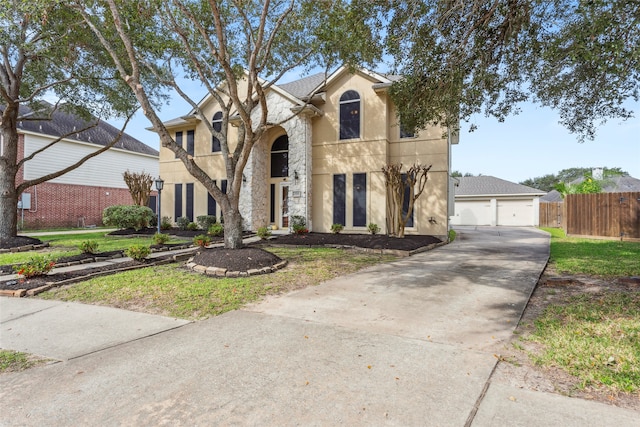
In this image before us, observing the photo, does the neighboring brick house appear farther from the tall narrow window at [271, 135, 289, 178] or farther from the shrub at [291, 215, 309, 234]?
the shrub at [291, 215, 309, 234]

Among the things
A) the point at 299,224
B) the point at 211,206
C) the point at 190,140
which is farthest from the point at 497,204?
the point at 190,140

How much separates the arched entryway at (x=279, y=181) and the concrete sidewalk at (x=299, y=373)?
458 inches

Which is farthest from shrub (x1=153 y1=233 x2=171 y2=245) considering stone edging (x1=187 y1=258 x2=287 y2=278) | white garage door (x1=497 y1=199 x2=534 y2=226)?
white garage door (x1=497 y1=199 x2=534 y2=226)

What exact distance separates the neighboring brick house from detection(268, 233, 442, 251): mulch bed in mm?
15251

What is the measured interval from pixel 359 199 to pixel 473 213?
651 inches

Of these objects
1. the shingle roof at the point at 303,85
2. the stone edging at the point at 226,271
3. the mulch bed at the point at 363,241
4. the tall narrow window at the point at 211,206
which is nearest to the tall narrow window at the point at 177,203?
the tall narrow window at the point at 211,206

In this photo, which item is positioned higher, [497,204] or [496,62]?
[496,62]

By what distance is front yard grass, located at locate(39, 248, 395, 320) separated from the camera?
5.07m

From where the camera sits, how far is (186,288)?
19.8 ft

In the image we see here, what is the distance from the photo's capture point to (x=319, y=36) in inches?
348

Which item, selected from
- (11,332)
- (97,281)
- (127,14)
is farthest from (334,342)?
(127,14)

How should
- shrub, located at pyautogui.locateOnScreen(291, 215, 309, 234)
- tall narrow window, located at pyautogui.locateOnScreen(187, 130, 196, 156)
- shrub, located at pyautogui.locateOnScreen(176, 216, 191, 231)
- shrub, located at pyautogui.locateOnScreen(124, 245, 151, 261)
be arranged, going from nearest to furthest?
1. shrub, located at pyautogui.locateOnScreen(124, 245, 151, 261)
2. shrub, located at pyautogui.locateOnScreen(291, 215, 309, 234)
3. shrub, located at pyautogui.locateOnScreen(176, 216, 191, 231)
4. tall narrow window, located at pyautogui.locateOnScreen(187, 130, 196, 156)

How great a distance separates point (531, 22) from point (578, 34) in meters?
2.09

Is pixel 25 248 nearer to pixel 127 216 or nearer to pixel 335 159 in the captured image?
pixel 127 216
